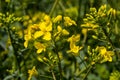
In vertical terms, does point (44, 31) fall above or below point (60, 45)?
above

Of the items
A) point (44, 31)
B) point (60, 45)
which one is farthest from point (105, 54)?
point (60, 45)

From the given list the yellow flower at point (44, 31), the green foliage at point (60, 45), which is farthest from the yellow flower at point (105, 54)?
the yellow flower at point (44, 31)

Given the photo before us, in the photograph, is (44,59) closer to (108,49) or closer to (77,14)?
(108,49)

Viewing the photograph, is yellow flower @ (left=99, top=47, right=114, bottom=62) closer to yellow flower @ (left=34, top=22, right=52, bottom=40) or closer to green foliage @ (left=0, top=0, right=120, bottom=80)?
green foliage @ (left=0, top=0, right=120, bottom=80)

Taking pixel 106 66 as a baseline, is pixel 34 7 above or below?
above

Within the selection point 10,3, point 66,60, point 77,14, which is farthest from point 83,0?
point 10,3

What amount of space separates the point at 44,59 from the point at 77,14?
1.37m

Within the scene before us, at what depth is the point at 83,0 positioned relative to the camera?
3.94 metres

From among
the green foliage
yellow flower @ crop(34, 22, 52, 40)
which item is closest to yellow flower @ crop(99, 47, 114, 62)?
the green foliage

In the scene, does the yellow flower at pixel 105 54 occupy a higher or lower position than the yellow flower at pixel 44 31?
lower

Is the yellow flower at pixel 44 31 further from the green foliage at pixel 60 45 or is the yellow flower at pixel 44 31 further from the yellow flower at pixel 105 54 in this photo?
the yellow flower at pixel 105 54

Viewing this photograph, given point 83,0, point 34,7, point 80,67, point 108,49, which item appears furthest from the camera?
point 34,7

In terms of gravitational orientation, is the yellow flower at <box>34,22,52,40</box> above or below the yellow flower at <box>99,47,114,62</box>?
above

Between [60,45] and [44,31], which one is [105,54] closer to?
[44,31]
